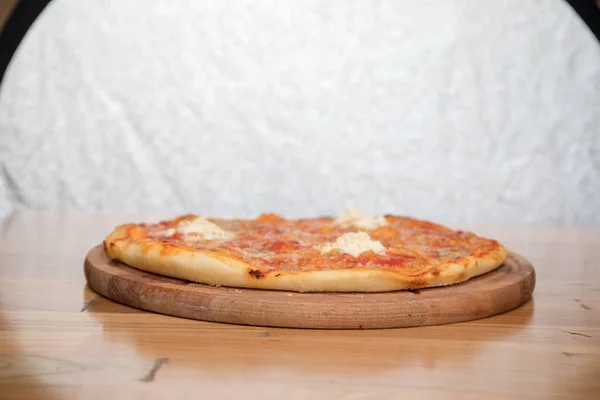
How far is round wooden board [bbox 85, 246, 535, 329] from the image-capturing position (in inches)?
53.0

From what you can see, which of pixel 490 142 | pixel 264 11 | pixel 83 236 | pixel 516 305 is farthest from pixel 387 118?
pixel 516 305

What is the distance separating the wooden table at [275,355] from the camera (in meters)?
1.05

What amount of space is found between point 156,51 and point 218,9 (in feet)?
1.10

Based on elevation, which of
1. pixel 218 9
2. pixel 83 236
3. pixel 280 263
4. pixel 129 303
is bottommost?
pixel 83 236

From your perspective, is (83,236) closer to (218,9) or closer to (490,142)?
(218,9)

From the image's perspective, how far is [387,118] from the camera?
3705mm

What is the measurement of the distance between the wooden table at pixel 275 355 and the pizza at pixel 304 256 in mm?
97

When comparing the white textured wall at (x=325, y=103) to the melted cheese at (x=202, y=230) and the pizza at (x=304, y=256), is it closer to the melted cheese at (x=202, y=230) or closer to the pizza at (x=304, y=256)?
the pizza at (x=304, y=256)

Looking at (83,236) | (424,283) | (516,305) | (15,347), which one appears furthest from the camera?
(83,236)

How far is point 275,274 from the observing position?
1401 mm

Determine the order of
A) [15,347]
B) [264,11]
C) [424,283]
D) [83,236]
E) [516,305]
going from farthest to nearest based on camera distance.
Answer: [264,11] → [83,236] → [516,305] → [424,283] → [15,347]

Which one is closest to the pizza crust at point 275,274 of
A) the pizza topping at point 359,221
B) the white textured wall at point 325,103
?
the pizza topping at point 359,221

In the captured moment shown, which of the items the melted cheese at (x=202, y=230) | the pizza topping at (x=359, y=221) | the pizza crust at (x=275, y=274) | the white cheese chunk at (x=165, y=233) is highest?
the pizza crust at (x=275, y=274)

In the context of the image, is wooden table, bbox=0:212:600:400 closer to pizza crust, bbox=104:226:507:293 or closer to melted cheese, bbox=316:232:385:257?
pizza crust, bbox=104:226:507:293
